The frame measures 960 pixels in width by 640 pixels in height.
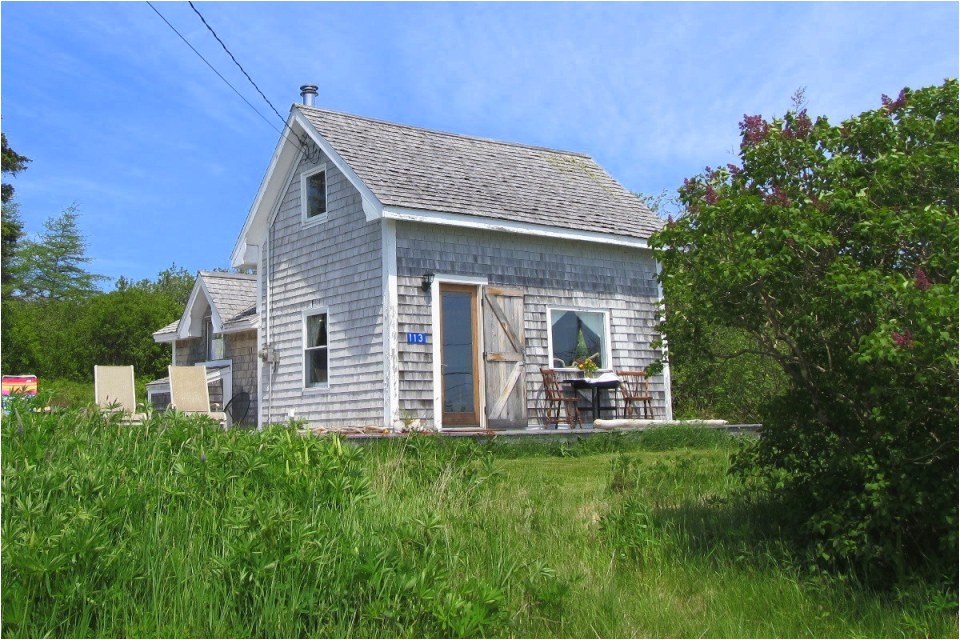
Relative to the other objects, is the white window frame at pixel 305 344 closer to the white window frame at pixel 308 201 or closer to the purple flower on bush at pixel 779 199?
the white window frame at pixel 308 201

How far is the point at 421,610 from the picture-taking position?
4.43 m

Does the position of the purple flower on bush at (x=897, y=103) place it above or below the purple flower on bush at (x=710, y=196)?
above

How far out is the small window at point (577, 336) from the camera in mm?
14562

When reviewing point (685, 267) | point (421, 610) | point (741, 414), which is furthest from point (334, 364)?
point (421, 610)

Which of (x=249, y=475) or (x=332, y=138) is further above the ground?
(x=332, y=138)

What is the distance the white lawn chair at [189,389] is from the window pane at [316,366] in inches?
56.7

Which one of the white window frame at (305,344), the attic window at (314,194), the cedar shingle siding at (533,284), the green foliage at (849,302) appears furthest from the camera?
the attic window at (314,194)

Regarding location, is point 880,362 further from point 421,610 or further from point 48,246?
point 48,246

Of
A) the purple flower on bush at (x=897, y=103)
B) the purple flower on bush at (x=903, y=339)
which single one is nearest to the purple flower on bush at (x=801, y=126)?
the purple flower on bush at (x=897, y=103)

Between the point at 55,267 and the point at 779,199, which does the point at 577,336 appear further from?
the point at 55,267

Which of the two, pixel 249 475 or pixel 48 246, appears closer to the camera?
pixel 249 475

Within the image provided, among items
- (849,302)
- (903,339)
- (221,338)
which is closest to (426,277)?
(849,302)

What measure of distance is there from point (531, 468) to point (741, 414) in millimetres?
9666

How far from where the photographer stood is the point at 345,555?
4.73 m
